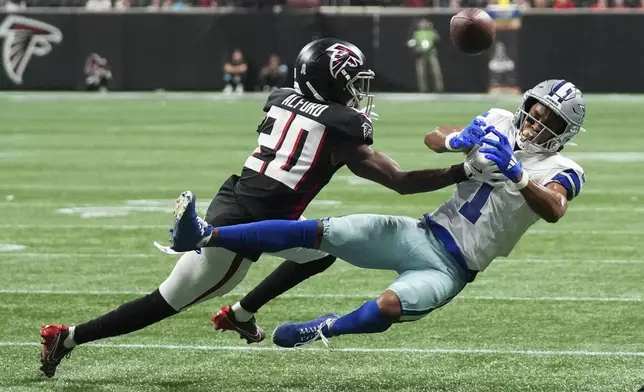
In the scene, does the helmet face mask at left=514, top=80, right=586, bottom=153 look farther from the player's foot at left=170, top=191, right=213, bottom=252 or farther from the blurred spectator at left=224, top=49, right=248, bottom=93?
the blurred spectator at left=224, top=49, right=248, bottom=93

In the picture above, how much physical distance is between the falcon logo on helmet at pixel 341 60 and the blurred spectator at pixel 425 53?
18532 mm

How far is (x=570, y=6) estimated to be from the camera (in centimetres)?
2427

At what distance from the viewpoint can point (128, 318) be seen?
→ 199 inches

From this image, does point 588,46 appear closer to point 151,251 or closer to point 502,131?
point 151,251

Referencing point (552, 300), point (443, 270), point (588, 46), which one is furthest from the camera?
point (588, 46)

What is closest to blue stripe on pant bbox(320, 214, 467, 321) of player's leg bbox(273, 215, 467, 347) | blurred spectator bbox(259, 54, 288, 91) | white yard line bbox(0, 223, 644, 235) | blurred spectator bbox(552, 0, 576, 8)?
player's leg bbox(273, 215, 467, 347)

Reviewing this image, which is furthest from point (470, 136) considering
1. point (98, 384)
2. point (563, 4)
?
point (563, 4)

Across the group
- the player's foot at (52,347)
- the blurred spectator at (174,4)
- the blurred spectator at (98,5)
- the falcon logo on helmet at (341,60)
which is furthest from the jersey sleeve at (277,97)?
the blurred spectator at (174,4)

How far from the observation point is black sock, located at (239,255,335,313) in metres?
5.32

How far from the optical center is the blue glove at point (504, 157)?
14.9 ft

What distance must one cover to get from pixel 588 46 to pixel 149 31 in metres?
8.18

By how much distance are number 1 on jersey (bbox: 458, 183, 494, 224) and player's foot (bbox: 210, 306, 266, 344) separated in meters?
1.14

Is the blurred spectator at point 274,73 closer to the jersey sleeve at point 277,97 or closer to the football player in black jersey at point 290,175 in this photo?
the jersey sleeve at point 277,97

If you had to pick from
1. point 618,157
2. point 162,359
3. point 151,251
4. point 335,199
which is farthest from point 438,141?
point 618,157
